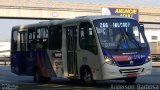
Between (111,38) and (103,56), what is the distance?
826 mm

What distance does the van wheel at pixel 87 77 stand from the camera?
18.2 metres

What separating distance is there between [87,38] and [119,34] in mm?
1277

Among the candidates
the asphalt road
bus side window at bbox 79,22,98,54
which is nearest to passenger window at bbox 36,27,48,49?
the asphalt road

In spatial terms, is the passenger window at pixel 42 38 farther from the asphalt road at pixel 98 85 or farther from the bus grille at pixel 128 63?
the bus grille at pixel 128 63

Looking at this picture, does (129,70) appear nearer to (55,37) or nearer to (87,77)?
(87,77)

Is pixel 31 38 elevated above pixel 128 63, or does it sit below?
above

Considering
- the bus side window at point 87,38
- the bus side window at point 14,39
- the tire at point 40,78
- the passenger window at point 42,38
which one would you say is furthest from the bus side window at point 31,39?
the bus side window at point 87,38

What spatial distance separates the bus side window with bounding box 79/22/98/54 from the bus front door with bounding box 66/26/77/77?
1.73 ft

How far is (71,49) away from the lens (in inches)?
769

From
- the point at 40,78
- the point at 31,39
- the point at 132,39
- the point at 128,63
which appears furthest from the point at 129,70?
the point at 31,39

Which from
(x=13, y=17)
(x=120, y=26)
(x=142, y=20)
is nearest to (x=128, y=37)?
(x=120, y=26)

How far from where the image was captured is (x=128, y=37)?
18.1 m

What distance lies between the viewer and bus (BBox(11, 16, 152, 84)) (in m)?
17.5

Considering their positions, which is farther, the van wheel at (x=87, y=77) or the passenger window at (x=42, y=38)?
the passenger window at (x=42, y=38)
